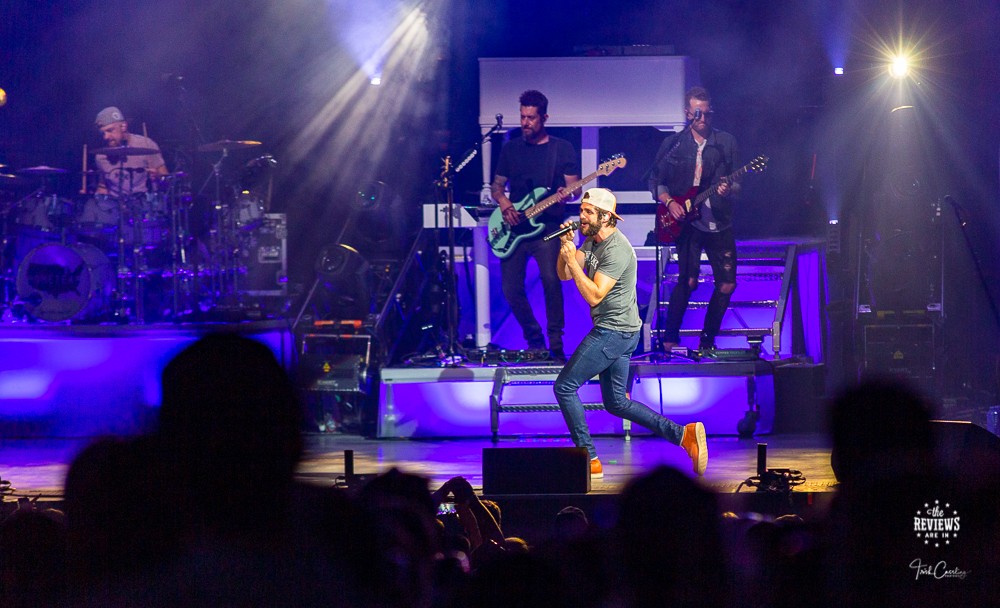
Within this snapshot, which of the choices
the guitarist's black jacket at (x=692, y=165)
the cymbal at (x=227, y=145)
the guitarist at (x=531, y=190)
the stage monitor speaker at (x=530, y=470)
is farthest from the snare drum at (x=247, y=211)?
the stage monitor speaker at (x=530, y=470)

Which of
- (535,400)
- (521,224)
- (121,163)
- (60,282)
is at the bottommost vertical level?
(535,400)

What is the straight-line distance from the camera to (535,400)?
10023mm

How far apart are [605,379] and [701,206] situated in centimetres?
331

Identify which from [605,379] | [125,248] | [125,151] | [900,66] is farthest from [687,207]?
[125,248]

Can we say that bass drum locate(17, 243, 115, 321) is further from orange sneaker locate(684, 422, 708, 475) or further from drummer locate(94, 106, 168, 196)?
orange sneaker locate(684, 422, 708, 475)

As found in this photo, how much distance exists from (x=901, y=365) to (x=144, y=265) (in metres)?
7.40

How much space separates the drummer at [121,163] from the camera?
11.4 m

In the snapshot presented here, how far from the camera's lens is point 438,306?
11.1m

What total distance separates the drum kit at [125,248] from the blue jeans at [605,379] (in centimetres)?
464

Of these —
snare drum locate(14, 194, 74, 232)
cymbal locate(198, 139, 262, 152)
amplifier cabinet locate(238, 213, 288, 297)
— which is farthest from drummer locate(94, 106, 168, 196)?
amplifier cabinet locate(238, 213, 288, 297)

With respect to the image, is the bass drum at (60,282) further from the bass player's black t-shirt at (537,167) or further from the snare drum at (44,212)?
the bass player's black t-shirt at (537,167)

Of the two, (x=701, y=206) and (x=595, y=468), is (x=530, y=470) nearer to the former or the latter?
(x=595, y=468)

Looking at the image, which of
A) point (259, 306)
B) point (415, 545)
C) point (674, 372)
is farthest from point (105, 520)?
point (259, 306)

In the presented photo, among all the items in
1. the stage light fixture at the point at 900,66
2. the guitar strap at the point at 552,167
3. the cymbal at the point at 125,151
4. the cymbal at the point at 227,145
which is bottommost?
the guitar strap at the point at 552,167
